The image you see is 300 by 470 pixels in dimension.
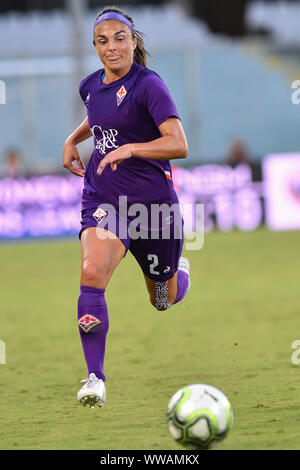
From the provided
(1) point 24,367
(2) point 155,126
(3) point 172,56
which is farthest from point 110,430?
(3) point 172,56

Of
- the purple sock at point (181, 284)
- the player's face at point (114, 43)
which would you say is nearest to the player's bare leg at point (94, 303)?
the player's face at point (114, 43)

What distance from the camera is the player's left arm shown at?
210 inches

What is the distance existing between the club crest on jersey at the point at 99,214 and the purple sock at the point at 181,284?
1.27 meters

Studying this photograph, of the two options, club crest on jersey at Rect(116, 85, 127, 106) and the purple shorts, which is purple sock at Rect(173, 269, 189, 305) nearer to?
the purple shorts

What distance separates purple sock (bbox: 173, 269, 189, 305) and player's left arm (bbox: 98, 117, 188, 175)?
1672 mm

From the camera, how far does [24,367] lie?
307 inches

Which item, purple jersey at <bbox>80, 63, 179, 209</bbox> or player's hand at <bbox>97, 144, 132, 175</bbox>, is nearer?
player's hand at <bbox>97, 144, 132, 175</bbox>

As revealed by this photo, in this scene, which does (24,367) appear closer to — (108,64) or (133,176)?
(133,176)

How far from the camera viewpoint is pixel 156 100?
18.3 feet

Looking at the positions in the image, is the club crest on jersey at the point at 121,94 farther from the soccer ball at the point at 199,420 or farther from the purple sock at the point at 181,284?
the soccer ball at the point at 199,420

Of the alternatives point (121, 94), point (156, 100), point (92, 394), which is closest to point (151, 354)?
point (92, 394)

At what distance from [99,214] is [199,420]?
1.78m

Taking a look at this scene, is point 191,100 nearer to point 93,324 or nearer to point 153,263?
point 153,263

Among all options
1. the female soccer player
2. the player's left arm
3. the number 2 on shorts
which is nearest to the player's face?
the female soccer player
